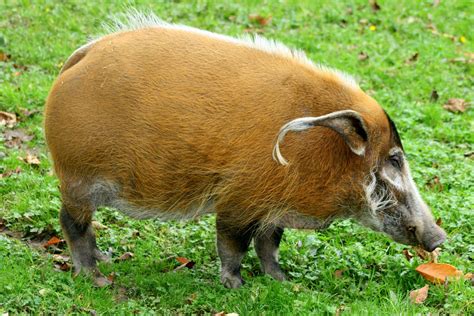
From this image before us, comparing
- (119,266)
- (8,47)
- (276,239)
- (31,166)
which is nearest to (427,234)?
(276,239)

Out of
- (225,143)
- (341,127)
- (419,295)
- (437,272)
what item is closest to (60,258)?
(225,143)

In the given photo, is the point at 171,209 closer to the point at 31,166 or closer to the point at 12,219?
the point at 12,219

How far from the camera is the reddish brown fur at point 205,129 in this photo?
5.35m

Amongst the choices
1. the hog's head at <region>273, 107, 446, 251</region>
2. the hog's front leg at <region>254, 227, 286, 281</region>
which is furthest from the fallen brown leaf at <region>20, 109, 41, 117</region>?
the hog's head at <region>273, 107, 446, 251</region>

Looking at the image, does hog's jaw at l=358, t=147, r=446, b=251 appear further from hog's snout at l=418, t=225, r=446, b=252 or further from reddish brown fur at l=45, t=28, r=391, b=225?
reddish brown fur at l=45, t=28, r=391, b=225

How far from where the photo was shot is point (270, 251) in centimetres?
596

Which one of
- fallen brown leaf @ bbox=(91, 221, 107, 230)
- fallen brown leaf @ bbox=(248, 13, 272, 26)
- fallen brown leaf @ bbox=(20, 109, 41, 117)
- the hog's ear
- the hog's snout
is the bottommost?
fallen brown leaf @ bbox=(248, 13, 272, 26)

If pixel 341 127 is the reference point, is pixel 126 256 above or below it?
below

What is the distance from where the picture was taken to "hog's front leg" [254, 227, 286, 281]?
593 centimetres

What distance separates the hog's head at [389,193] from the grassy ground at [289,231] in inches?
13.5

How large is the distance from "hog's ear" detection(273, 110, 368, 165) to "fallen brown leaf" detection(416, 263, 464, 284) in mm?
995

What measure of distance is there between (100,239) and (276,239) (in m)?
1.44

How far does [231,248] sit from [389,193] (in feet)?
3.71

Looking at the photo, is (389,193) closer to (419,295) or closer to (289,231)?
(419,295)
